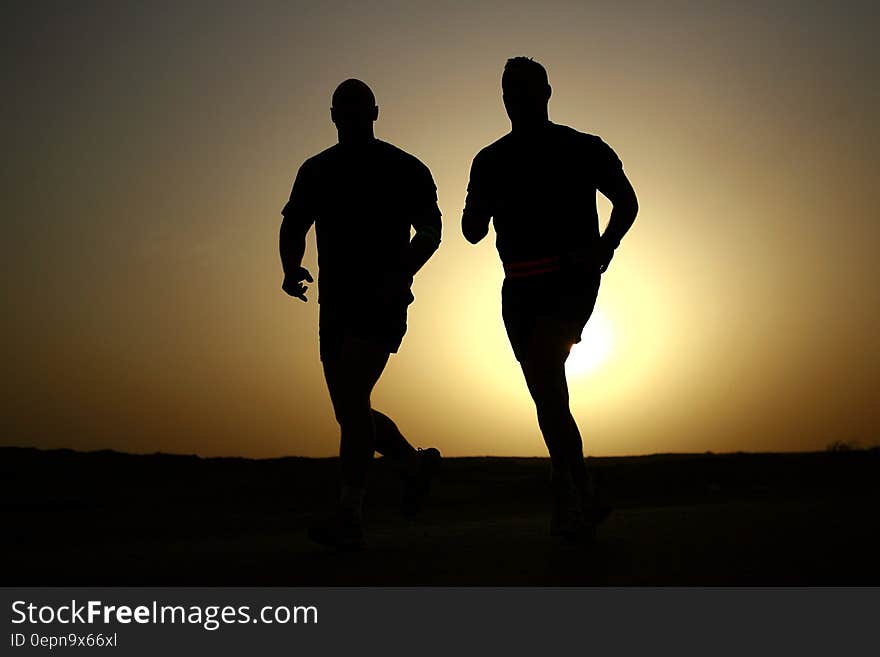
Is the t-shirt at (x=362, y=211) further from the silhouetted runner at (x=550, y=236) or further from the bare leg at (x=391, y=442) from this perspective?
the bare leg at (x=391, y=442)

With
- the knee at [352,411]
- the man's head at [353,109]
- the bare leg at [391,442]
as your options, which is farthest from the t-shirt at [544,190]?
the bare leg at [391,442]

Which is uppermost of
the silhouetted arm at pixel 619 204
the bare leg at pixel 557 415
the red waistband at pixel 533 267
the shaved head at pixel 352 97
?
the shaved head at pixel 352 97

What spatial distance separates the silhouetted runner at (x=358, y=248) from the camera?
652 centimetres

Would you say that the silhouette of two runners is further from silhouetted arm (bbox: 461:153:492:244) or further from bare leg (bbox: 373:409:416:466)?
bare leg (bbox: 373:409:416:466)

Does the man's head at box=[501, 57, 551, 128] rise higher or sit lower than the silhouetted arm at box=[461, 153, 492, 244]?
higher

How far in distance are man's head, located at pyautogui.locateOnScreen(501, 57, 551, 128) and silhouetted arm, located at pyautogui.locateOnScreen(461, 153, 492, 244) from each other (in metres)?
0.35

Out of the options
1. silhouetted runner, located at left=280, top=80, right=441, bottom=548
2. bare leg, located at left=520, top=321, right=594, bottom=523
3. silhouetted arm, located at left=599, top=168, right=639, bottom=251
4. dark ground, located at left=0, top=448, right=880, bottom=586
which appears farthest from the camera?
silhouetted runner, located at left=280, top=80, right=441, bottom=548

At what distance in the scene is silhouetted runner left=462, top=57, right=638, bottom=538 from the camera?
20.7 ft

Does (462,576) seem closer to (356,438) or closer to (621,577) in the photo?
(621,577)

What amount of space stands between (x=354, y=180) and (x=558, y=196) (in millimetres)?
1169

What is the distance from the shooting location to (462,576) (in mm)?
5160

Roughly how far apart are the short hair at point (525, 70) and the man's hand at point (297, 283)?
5.28 feet

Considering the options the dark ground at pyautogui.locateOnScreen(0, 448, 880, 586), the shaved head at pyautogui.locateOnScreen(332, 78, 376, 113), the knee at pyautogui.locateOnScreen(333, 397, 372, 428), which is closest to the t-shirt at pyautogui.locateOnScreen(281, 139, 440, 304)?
the shaved head at pyautogui.locateOnScreen(332, 78, 376, 113)
